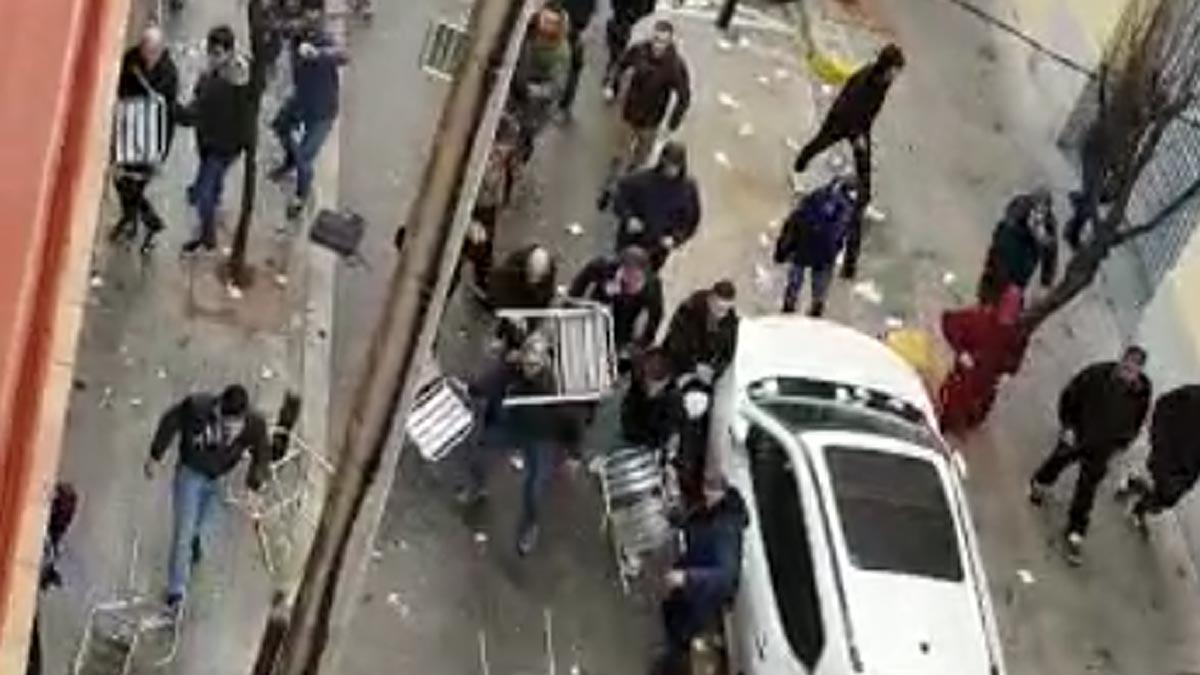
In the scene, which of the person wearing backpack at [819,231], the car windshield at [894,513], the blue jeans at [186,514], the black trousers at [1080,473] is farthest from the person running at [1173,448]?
the blue jeans at [186,514]

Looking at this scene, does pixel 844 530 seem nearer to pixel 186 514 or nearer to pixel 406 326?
pixel 186 514

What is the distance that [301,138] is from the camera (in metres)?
17.9

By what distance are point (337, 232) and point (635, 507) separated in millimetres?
2529

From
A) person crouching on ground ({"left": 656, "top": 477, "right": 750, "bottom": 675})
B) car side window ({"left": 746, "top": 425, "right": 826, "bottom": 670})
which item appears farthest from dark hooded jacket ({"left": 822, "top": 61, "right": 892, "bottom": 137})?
person crouching on ground ({"left": 656, "top": 477, "right": 750, "bottom": 675})

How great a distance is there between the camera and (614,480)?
16703mm

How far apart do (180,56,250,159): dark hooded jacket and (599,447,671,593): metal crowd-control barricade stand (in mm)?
2845

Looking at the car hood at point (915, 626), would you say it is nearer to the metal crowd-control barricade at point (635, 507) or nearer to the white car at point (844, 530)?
the white car at point (844, 530)

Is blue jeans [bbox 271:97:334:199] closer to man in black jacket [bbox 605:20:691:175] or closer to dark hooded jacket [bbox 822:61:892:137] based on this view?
man in black jacket [bbox 605:20:691:175]

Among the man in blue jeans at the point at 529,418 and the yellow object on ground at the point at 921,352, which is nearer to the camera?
the man in blue jeans at the point at 529,418

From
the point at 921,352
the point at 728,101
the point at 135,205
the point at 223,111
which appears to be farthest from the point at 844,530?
the point at 728,101

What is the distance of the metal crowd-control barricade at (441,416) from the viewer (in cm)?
1590

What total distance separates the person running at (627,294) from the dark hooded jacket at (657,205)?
1.09ft

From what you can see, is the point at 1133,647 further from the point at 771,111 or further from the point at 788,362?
the point at 771,111

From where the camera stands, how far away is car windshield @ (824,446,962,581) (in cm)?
1513
